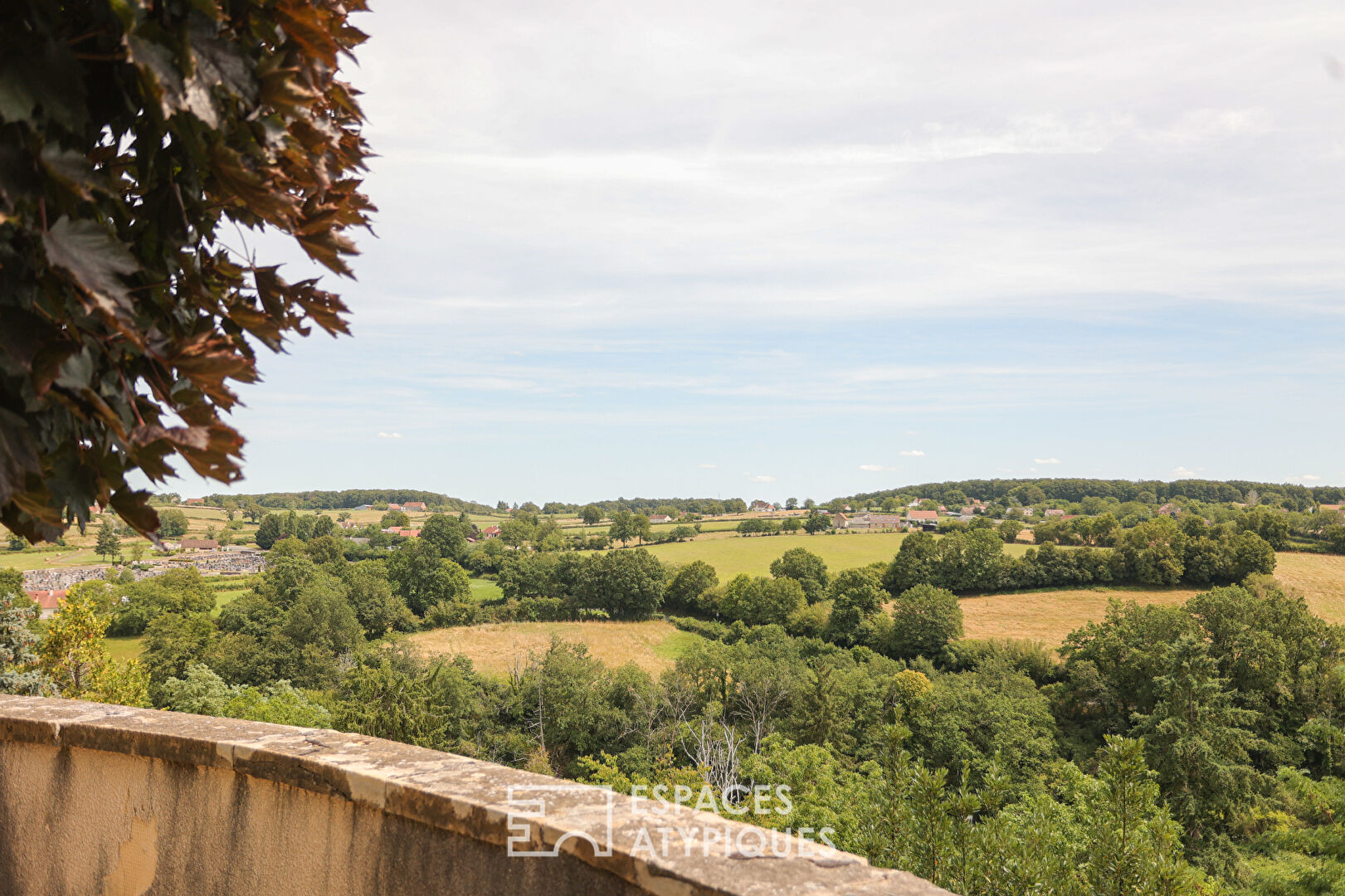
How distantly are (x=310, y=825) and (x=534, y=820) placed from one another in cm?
84

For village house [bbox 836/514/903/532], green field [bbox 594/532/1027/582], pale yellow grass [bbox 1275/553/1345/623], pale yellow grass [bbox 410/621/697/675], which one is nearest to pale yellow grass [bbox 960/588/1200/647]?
pale yellow grass [bbox 1275/553/1345/623]

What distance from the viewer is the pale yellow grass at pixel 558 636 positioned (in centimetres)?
5420

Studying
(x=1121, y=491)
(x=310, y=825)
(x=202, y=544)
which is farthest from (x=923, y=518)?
(x=310, y=825)

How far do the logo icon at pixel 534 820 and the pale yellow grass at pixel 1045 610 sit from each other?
2239 inches

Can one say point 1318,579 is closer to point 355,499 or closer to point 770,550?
point 770,550

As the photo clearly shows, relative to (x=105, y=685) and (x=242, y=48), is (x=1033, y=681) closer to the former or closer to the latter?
(x=105, y=685)

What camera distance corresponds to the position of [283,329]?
175 cm

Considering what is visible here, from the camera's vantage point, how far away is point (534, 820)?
175cm

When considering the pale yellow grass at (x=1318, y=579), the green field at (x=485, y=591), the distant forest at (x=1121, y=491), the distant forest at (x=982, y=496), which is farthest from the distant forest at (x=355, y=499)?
the pale yellow grass at (x=1318, y=579)

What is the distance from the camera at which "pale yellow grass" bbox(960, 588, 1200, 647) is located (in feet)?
178

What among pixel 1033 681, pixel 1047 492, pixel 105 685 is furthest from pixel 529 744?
pixel 1047 492

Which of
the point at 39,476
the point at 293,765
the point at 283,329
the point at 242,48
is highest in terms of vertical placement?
the point at 242,48

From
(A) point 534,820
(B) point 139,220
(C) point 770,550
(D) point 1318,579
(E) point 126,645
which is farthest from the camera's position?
(C) point 770,550

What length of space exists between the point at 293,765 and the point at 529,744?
4062 cm
